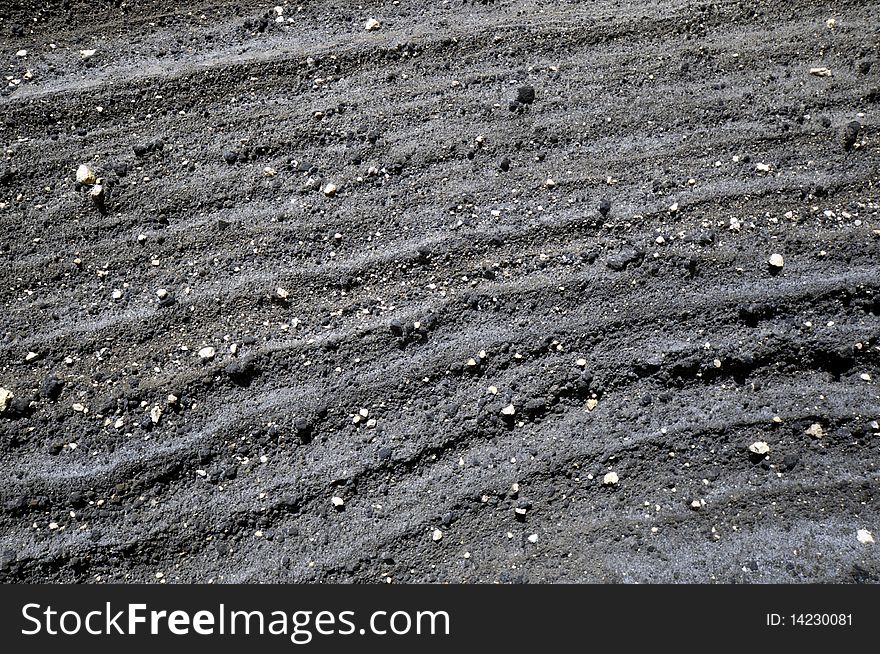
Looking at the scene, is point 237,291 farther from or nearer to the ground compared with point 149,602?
farther from the ground

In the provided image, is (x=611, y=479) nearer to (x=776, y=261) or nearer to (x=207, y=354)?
(x=776, y=261)

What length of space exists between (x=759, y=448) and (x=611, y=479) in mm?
427

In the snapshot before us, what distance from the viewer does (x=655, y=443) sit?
1.81 metres

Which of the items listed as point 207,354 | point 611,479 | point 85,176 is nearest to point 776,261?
point 611,479

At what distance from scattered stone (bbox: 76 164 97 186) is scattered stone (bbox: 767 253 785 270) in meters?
1.98

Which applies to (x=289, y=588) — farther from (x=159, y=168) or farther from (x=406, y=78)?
(x=406, y=78)

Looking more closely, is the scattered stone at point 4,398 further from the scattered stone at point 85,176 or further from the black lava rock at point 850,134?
the black lava rock at point 850,134

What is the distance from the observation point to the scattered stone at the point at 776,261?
1.84m

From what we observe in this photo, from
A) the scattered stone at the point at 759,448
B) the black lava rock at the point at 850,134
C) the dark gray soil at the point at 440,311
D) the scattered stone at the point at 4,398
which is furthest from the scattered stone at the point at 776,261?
the scattered stone at the point at 4,398

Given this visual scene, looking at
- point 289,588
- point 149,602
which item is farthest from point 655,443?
point 149,602

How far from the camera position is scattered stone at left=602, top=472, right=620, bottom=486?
1797 mm

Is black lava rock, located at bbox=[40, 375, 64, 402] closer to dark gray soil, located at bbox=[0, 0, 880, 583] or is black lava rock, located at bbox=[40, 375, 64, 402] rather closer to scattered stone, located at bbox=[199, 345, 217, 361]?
dark gray soil, located at bbox=[0, 0, 880, 583]

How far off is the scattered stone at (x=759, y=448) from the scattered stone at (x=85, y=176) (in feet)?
6.71

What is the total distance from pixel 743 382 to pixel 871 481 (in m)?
0.45
